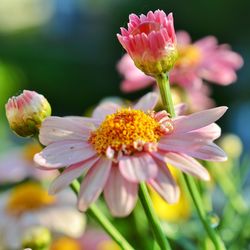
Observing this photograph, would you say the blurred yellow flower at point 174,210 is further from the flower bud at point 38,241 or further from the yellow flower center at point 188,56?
the flower bud at point 38,241

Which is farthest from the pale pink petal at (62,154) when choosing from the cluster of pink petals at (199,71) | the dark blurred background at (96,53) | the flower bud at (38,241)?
the dark blurred background at (96,53)

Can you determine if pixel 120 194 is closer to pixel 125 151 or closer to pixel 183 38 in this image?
pixel 125 151

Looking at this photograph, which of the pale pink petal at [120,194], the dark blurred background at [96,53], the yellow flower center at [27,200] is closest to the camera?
the pale pink petal at [120,194]

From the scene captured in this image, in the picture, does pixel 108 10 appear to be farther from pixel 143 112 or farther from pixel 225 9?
pixel 143 112

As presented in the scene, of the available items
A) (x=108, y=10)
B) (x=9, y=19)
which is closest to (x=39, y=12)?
(x=9, y=19)

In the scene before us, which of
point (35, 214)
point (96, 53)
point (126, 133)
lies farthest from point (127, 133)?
point (96, 53)

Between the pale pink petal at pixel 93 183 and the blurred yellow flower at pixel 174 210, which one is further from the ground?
the pale pink petal at pixel 93 183

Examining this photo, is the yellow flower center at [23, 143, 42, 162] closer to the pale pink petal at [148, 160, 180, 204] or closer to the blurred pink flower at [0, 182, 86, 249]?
the blurred pink flower at [0, 182, 86, 249]
